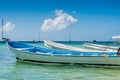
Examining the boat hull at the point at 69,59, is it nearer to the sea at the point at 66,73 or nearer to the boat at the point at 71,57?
the boat at the point at 71,57

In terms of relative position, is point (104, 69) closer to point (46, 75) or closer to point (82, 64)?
point (82, 64)

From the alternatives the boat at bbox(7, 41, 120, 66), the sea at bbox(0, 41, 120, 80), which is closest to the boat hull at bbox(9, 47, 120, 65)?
the boat at bbox(7, 41, 120, 66)

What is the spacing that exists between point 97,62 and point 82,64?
1007 mm

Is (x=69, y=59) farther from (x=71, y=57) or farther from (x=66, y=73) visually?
(x=66, y=73)

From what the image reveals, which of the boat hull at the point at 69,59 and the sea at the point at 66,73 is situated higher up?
the boat hull at the point at 69,59

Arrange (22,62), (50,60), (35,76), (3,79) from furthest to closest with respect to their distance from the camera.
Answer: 1. (22,62)
2. (50,60)
3. (35,76)
4. (3,79)

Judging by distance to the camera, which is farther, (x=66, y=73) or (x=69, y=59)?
(x=69, y=59)

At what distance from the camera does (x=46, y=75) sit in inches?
630

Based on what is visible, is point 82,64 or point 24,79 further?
point 82,64

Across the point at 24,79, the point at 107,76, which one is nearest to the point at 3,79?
the point at 24,79

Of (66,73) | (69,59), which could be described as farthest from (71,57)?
(66,73)

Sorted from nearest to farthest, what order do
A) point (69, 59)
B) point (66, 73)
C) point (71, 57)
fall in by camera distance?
point (66, 73) < point (71, 57) < point (69, 59)

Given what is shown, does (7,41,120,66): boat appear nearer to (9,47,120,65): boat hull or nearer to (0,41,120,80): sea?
(9,47,120,65): boat hull

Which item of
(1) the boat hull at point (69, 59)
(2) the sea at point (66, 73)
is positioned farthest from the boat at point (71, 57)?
(2) the sea at point (66, 73)
